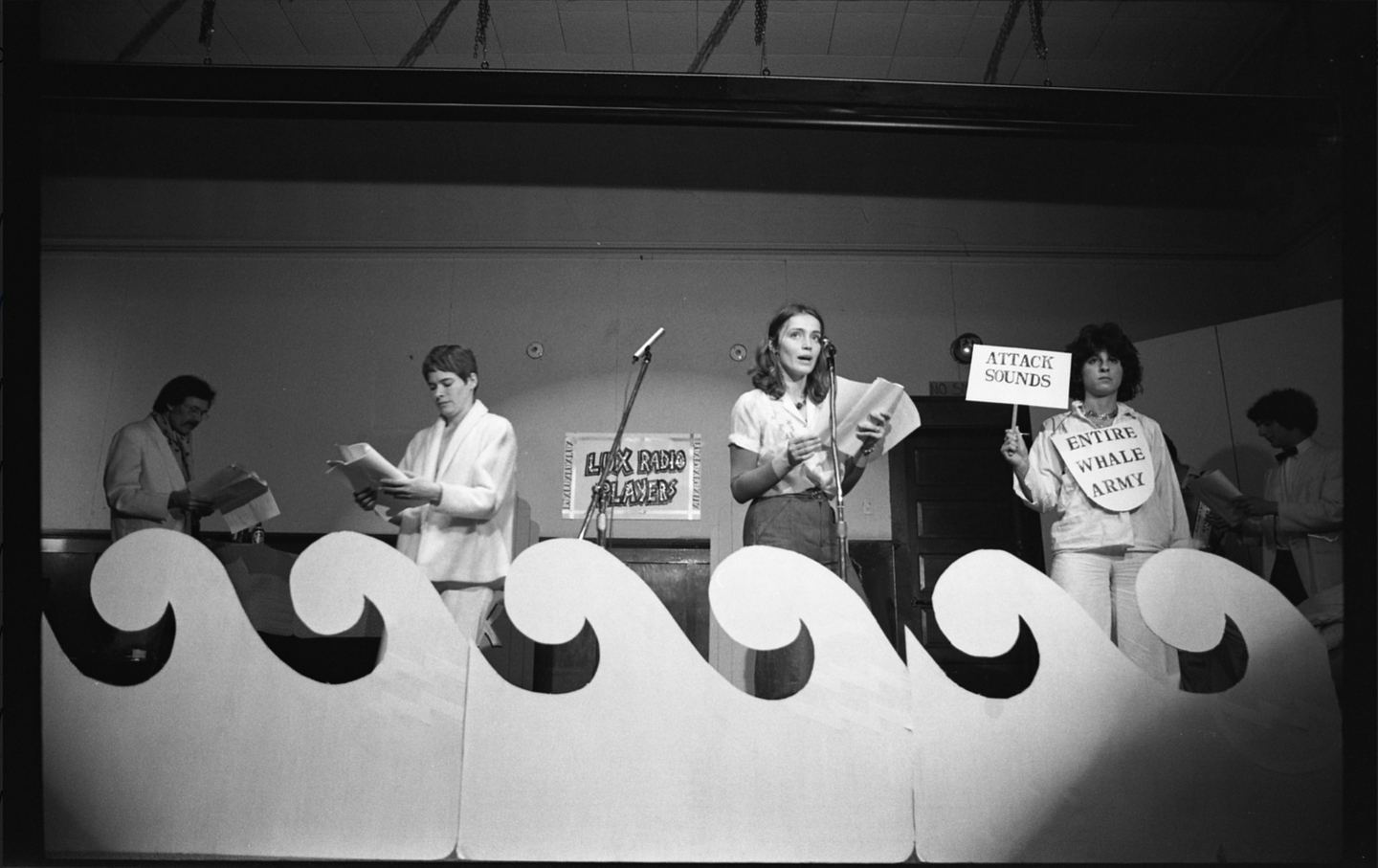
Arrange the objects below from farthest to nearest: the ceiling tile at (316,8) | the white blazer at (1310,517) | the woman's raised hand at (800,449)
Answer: the ceiling tile at (316,8) < the white blazer at (1310,517) < the woman's raised hand at (800,449)

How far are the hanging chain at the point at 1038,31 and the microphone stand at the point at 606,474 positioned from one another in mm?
1755

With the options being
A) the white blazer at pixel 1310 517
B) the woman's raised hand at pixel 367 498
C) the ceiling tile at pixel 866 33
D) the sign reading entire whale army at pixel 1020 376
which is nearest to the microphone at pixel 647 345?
the woman's raised hand at pixel 367 498

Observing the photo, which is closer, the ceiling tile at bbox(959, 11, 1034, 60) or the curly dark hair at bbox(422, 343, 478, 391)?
the curly dark hair at bbox(422, 343, 478, 391)

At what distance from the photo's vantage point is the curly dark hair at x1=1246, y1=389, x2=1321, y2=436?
331cm

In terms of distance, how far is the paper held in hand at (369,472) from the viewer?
3.11m

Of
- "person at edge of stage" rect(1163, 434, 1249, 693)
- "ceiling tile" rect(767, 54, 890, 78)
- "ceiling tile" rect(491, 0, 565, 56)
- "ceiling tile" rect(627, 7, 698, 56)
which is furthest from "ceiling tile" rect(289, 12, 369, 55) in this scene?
"person at edge of stage" rect(1163, 434, 1249, 693)

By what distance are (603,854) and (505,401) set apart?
1462 millimetres

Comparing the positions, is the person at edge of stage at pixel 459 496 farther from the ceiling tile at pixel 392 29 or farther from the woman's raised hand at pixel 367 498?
the ceiling tile at pixel 392 29

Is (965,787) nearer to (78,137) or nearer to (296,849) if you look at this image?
(296,849)

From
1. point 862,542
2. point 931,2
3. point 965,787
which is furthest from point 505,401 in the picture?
point 931,2

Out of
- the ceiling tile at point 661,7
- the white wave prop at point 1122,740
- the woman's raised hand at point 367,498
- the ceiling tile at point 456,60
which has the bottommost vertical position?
the white wave prop at point 1122,740

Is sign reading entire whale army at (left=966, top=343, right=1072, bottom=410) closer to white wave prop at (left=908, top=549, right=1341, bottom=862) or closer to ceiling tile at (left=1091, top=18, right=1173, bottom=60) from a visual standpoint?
white wave prop at (left=908, top=549, right=1341, bottom=862)

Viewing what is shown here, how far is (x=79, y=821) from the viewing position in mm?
2924

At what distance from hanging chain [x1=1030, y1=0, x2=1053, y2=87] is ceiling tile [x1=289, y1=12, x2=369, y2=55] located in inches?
98.0
